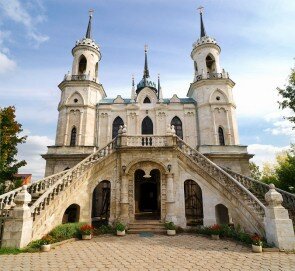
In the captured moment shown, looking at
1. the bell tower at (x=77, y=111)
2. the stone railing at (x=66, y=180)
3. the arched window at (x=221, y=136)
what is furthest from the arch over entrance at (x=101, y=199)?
the arched window at (x=221, y=136)

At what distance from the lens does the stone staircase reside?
13.6 m

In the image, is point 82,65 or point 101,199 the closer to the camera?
point 101,199

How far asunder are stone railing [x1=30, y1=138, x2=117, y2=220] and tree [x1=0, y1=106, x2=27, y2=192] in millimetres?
7913

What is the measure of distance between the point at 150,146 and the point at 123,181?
3096 mm

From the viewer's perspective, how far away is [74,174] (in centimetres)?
1425

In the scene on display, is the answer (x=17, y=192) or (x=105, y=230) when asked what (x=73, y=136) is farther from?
(x=105, y=230)

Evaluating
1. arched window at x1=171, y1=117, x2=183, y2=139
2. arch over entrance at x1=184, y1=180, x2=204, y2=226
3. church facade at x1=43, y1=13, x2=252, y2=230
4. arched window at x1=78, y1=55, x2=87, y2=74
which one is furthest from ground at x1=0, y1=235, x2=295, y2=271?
arched window at x1=78, y1=55, x2=87, y2=74

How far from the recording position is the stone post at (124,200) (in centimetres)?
1439

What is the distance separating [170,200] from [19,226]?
8.89m

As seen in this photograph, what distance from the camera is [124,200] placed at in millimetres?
14766

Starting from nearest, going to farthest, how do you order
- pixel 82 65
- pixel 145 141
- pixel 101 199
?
pixel 145 141 < pixel 101 199 < pixel 82 65

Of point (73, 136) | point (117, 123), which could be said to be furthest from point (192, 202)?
point (73, 136)

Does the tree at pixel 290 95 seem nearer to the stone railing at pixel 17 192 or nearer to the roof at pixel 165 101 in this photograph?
the roof at pixel 165 101

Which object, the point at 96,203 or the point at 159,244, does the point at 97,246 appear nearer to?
the point at 159,244
